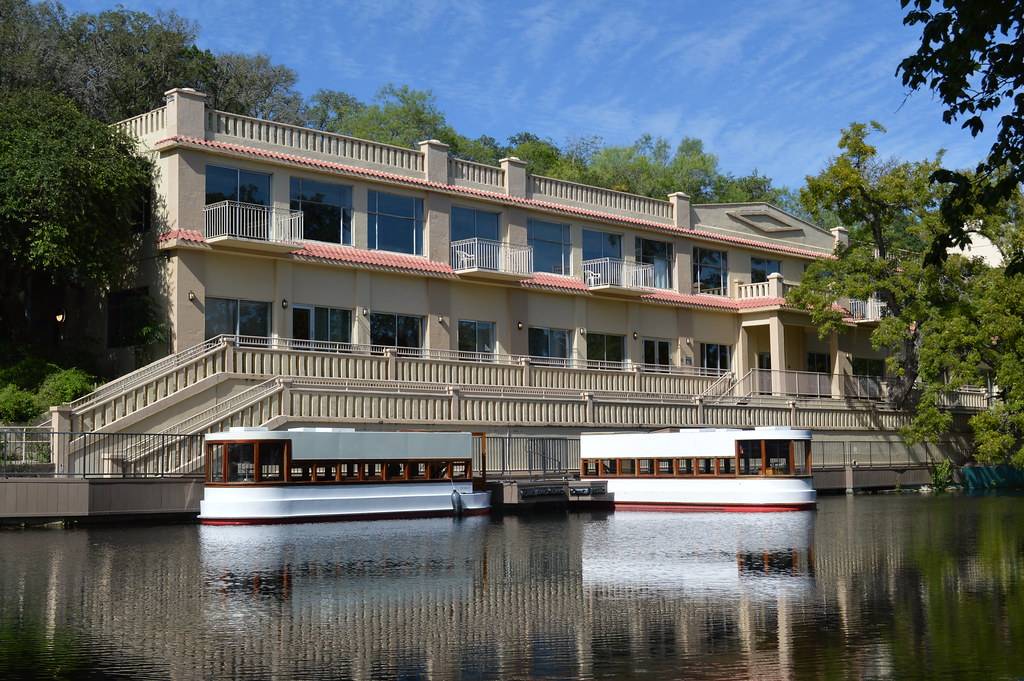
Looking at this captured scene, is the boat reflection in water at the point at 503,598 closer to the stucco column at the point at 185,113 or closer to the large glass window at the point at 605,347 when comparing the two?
the stucco column at the point at 185,113

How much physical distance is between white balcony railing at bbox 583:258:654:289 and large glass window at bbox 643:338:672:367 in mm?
2599

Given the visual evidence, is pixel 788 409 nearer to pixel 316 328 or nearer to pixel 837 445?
pixel 837 445

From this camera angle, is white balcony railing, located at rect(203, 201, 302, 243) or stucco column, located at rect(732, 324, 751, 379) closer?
→ white balcony railing, located at rect(203, 201, 302, 243)

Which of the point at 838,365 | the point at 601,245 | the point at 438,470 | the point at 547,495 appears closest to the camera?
the point at 438,470

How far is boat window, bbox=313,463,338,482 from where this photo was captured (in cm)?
2950

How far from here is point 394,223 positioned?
43000 millimetres

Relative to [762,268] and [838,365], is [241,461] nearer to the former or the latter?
[838,365]

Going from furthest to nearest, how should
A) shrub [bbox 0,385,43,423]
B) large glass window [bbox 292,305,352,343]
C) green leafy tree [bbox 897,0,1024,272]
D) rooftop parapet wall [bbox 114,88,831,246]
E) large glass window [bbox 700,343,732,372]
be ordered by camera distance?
large glass window [bbox 700,343,732,372] < large glass window [bbox 292,305,352,343] < rooftop parapet wall [bbox 114,88,831,246] < shrub [bbox 0,385,43,423] < green leafy tree [bbox 897,0,1024,272]

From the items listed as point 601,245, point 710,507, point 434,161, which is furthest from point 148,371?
point 601,245

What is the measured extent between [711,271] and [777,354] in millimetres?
5233

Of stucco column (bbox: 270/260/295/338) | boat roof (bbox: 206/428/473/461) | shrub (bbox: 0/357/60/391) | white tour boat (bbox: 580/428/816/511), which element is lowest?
white tour boat (bbox: 580/428/816/511)

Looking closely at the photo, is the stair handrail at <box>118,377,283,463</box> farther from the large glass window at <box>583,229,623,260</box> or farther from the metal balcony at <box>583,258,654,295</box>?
the large glass window at <box>583,229,623,260</box>

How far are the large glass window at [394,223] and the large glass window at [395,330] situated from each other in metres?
2.42

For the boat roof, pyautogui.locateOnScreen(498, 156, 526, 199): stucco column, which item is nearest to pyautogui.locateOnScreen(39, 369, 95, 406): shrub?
the boat roof
